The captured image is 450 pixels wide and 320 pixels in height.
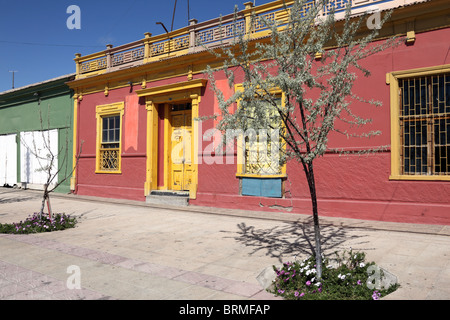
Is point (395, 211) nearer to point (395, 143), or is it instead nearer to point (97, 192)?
point (395, 143)

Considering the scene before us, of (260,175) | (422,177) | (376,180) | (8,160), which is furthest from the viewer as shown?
(8,160)

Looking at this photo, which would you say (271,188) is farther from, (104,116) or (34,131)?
(34,131)

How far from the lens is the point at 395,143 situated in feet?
24.9

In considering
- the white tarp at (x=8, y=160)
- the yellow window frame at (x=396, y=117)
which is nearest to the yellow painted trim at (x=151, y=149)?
the yellow window frame at (x=396, y=117)

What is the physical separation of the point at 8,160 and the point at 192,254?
1623 cm

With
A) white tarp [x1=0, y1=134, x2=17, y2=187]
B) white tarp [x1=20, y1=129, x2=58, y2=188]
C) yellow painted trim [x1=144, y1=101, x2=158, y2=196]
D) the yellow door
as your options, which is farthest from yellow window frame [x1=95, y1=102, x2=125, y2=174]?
white tarp [x1=0, y1=134, x2=17, y2=187]

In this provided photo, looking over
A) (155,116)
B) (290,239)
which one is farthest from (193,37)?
(290,239)

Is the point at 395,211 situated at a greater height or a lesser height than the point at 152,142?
lesser

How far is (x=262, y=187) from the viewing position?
938 cm

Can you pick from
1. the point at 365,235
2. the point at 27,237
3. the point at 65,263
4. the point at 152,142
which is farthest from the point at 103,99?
the point at 365,235

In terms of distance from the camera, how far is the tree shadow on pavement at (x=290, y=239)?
213 inches
